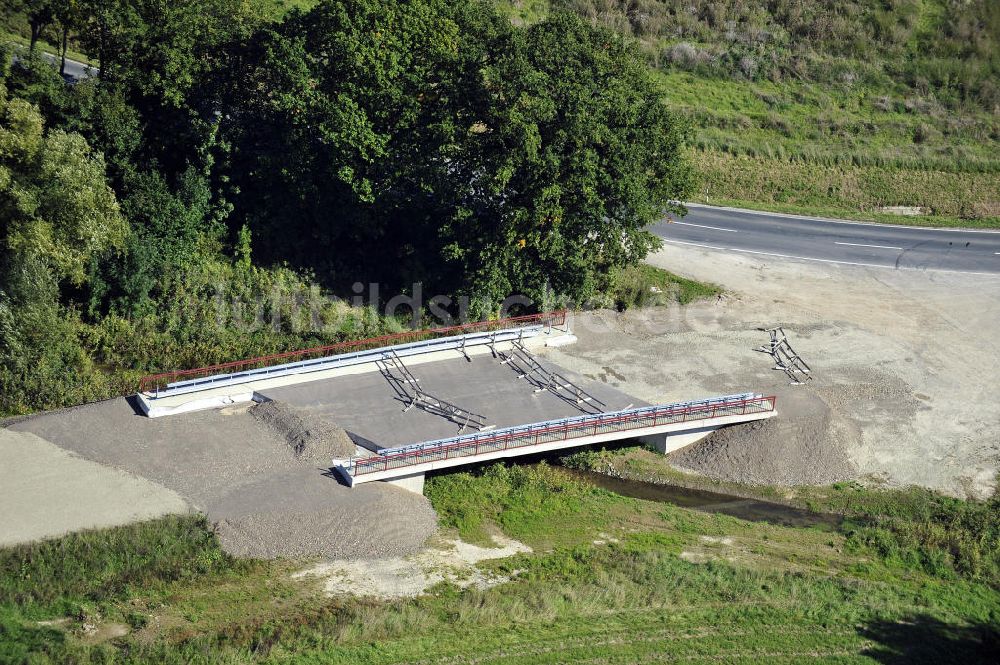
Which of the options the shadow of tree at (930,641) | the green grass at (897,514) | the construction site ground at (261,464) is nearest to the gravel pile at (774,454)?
the green grass at (897,514)

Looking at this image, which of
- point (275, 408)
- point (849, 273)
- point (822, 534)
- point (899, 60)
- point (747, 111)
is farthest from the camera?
point (899, 60)

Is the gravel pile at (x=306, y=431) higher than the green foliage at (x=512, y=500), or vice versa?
the gravel pile at (x=306, y=431)

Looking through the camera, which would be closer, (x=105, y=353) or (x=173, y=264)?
(x=105, y=353)

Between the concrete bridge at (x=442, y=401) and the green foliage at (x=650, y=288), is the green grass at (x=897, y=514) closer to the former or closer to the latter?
the concrete bridge at (x=442, y=401)

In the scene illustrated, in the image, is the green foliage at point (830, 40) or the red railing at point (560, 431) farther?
the green foliage at point (830, 40)

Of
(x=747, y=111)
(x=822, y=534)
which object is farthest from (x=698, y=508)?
(x=747, y=111)

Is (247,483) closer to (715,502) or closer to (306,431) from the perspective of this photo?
(306,431)

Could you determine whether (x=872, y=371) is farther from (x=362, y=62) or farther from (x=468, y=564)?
(x=362, y=62)
